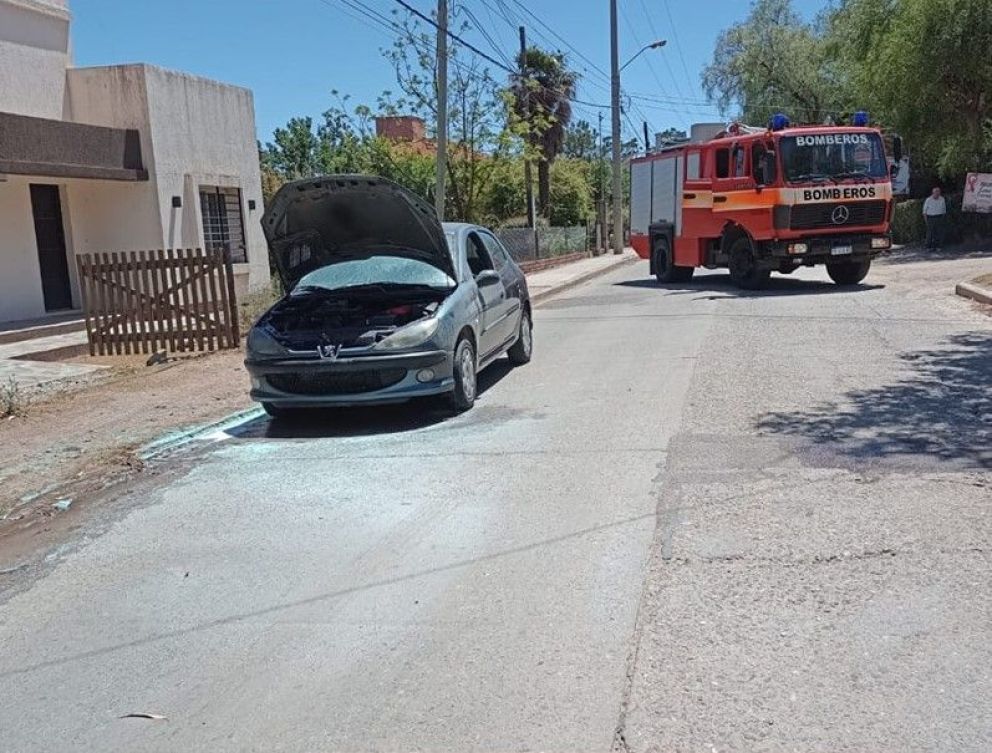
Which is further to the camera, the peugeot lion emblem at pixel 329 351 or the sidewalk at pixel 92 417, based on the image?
the peugeot lion emblem at pixel 329 351

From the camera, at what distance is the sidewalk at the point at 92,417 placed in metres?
6.86

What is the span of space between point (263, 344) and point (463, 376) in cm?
171

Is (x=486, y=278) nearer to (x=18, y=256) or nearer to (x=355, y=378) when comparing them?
(x=355, y=378)

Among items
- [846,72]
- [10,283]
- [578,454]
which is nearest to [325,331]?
[578,454]

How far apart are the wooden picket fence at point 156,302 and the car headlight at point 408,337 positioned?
554 cm

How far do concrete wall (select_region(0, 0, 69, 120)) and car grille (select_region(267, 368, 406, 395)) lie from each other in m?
10.6

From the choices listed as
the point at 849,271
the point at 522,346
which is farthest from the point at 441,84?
the point at 522,346

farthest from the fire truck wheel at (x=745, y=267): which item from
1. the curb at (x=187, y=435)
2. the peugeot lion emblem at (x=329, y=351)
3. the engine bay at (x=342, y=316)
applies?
Answer: the peugeot lion emblem at (x=329, y=351)

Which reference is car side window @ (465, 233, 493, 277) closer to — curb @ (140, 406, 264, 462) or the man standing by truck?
curb @ (140, 406, 264, 462)

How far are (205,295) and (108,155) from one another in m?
5.06

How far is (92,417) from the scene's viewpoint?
920 centimetres

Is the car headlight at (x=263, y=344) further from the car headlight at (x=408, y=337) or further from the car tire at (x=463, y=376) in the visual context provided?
the car tire at (x=463, y=376)

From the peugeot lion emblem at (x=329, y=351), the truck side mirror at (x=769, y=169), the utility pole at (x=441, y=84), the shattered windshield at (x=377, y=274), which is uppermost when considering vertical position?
the utility pole at (x=441, y=84)

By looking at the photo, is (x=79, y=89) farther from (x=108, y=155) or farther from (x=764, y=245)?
(x=764, y=245)
